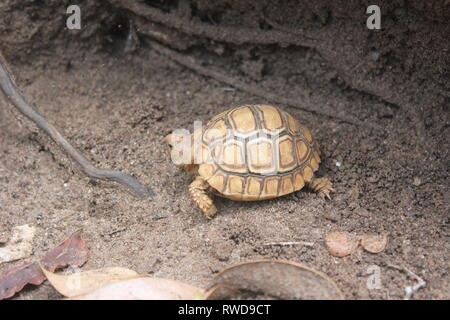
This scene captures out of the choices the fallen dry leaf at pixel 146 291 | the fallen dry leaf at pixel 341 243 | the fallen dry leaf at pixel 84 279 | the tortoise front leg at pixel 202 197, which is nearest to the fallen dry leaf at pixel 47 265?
the fallen dry leaf at pixel 84 279

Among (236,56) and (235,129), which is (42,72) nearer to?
(236,56)

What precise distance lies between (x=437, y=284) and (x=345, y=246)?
2.11ft

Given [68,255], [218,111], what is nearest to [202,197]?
[68,255]

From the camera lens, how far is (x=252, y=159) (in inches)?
160

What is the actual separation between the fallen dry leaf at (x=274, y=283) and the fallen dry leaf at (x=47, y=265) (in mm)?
1173

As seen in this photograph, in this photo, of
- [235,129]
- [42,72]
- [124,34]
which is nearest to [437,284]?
[235,129]

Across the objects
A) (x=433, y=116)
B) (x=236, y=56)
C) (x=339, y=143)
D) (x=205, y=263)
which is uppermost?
(x=236, y=56)

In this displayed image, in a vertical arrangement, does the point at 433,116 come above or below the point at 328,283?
above

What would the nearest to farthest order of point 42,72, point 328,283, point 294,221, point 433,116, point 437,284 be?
point 328,283 < point 437,284 < point 294,221 < point 433,116 < point 42,72

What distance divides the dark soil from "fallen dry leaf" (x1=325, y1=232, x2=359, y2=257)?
0.05 m

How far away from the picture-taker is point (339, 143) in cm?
457

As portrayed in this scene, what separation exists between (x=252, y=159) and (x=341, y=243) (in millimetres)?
947

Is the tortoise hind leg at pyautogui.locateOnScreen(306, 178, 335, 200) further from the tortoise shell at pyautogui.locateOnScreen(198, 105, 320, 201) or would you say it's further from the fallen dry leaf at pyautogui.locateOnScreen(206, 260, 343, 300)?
the fallen dry leaf at pyautogui.locateOnScreen(206, 260, 343, 300)

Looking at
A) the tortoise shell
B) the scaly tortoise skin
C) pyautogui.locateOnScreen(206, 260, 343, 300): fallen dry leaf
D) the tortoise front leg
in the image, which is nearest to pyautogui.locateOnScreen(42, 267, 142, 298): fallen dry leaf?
pyautogui.locateOnScreen(206, 260, 343, 300): fallen dry leaf
